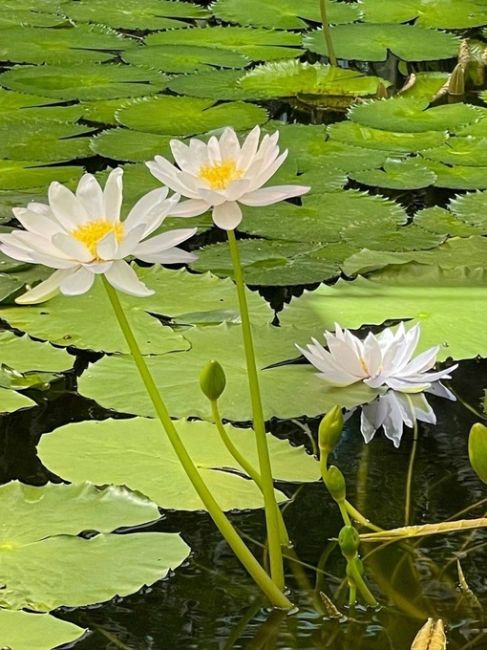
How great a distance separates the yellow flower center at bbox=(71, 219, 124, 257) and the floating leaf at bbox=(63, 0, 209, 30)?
6.70ft

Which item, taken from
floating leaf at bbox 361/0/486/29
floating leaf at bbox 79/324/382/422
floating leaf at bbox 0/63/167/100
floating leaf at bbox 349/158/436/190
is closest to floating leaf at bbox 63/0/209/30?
floating leaf at bbox 0/63/167/100

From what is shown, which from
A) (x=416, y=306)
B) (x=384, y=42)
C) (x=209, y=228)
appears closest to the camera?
(x=416, y=306)

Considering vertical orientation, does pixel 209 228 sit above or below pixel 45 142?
below

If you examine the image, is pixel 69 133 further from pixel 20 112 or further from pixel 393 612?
pixel 393 612

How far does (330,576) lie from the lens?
3.08ft

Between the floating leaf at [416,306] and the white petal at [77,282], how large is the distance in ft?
1.79

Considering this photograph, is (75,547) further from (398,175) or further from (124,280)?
(398,175)

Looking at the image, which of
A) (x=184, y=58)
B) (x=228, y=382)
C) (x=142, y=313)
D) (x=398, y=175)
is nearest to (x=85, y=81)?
(x=184, y=58)

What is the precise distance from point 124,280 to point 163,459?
0.27m

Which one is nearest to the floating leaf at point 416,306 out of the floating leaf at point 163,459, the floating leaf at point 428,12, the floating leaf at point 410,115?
the floating leaf at point 163,459

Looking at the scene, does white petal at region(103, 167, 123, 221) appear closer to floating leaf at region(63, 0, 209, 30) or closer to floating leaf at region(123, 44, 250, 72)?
floating leaf at region(123, 44, 250, 72)

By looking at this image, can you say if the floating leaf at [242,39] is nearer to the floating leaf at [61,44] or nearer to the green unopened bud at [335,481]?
the floating leaf at [61,44]

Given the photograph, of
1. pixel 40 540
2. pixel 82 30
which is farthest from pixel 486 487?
pixel 82 30

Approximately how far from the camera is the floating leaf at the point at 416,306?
4.44 ft
